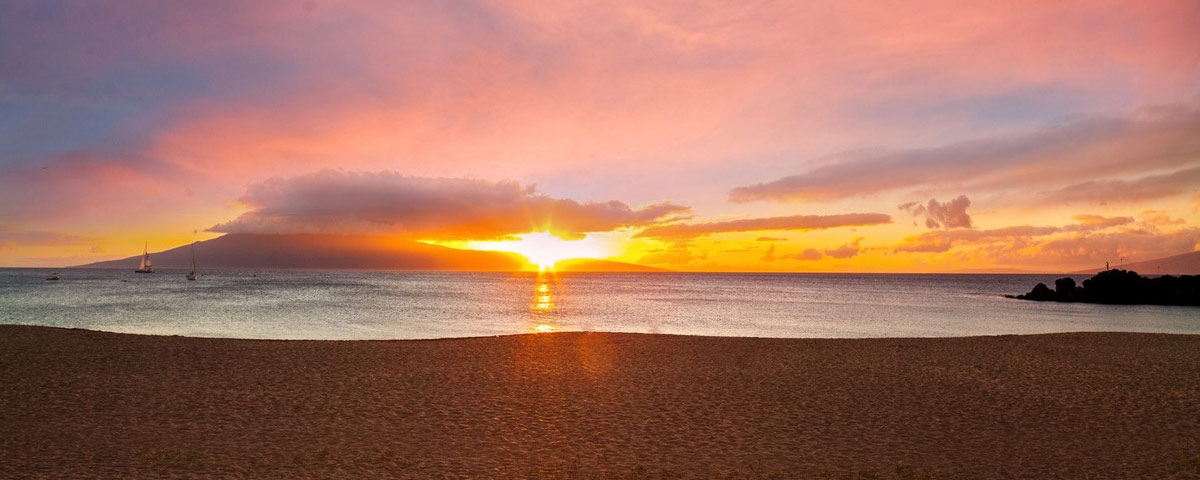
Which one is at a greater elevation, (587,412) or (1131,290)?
(1131,290)

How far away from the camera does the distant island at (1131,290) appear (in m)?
71.8

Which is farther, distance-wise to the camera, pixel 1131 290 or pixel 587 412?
pixel 1131 290

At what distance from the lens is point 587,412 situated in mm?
13391

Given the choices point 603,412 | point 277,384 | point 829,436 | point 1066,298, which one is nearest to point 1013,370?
point 829,436

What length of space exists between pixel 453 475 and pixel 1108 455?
33.8 ft

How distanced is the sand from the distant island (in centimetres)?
6465

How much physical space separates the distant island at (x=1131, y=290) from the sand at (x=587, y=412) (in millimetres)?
64651

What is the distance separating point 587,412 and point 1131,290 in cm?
8817

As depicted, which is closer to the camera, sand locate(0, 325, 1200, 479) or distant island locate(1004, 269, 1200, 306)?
sand locate(0, 325, 1200, 479)

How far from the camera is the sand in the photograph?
996 centimetres

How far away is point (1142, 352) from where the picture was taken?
23.2 meters

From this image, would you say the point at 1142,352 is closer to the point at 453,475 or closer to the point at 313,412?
the point at 453,475

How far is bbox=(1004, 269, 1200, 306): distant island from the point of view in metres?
71.8

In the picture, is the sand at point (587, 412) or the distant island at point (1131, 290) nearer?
the sand at point (587, 412)
